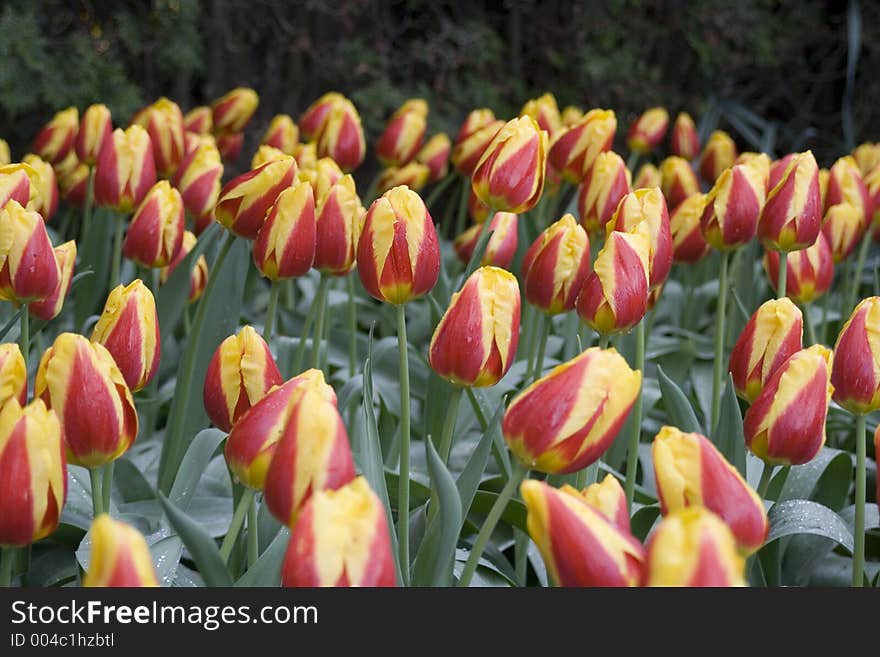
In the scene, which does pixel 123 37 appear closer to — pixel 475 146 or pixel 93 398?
pixel 475 146

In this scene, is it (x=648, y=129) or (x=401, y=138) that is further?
Result: (x=648, y=129)

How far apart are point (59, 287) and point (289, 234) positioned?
27 centimetres

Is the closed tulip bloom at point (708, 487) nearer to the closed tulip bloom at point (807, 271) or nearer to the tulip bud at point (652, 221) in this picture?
→ the tulip bud at point (652, 221)

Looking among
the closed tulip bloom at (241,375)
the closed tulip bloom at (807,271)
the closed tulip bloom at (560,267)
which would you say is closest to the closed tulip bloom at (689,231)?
the closed tulip bloom at (807,271)

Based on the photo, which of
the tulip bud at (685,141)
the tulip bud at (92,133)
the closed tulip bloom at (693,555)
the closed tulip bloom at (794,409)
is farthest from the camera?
the tulip bud at (685,141)

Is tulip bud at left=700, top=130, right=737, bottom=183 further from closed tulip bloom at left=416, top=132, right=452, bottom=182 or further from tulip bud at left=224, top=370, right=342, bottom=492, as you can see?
tulip bud at left=224, top=370, right=342, bottom=492

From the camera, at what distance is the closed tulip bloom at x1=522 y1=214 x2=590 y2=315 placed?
3.76 feet

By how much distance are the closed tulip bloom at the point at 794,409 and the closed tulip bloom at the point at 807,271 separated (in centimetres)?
58

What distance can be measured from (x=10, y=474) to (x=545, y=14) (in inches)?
116

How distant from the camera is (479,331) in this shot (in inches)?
34.0

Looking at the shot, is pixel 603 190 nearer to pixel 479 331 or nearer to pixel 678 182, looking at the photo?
pixel 678 182

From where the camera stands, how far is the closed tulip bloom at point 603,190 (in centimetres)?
139

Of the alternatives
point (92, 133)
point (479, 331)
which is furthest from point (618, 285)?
point (92, 133)

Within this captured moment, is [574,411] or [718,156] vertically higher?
[574,411]
